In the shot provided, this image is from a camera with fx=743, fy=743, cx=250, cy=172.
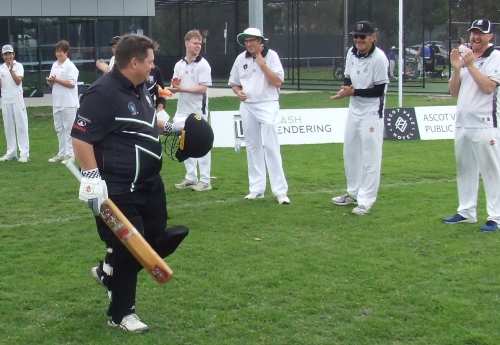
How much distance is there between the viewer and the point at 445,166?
38.5 feet

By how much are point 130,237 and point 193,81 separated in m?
5.73

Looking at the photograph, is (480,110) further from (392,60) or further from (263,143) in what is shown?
(392,60)

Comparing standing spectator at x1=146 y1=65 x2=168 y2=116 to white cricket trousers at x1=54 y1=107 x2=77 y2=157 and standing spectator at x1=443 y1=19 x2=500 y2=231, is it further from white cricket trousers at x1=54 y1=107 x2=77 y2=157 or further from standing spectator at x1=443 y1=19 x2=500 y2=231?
standing spectator at x1=443 y1=19 x2=500 y2=231

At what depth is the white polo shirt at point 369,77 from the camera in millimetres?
8359

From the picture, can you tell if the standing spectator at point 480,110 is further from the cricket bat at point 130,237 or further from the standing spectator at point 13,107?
the standing spectator at point 13,107

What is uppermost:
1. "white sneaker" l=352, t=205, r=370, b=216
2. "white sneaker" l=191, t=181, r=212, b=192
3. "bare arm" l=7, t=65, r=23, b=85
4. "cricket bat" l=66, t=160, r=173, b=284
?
"bare arm" l=7, t=65, r=23, b=85

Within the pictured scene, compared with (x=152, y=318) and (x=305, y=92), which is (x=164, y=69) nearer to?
(x=305, y=92)

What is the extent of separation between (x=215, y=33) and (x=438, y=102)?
45.5 ft

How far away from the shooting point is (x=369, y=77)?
838cm

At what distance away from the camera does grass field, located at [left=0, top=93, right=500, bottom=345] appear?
199 inches

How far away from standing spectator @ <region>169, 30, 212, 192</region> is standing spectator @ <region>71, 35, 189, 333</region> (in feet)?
16.2

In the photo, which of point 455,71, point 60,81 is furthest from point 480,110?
point 60,81

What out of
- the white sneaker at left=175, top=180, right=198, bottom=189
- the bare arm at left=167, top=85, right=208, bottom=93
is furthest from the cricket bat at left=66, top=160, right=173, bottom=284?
the white sneaker at left=175, top=180, right=198, bottom=189

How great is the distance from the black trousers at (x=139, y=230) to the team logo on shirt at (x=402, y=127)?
406 inches
